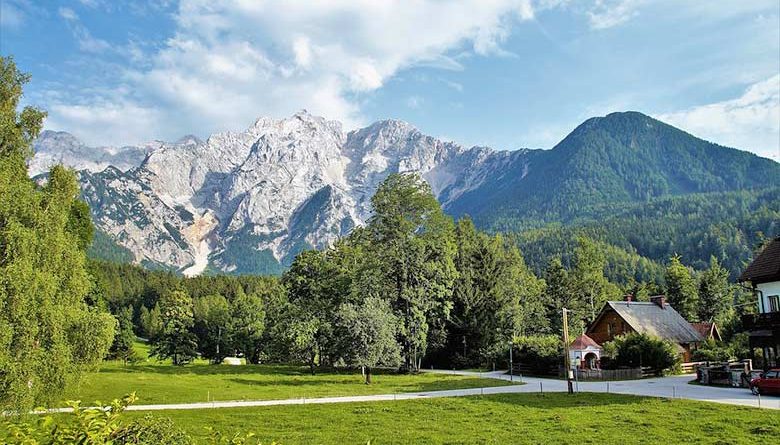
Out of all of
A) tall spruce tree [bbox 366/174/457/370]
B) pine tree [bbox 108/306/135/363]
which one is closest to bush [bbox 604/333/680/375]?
tall spruce tree [bbox 366/174/457/370]

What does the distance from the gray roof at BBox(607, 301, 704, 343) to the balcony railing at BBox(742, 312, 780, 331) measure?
22.7 meters

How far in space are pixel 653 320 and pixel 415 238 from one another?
30.0 m

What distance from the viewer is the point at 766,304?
133 feet

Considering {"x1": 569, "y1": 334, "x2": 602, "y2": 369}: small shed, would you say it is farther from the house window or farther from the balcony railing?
the house window

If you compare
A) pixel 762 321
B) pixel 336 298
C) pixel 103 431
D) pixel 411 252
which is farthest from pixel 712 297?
pixel 103 431

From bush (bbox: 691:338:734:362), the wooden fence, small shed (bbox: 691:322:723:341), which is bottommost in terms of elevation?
the wooden fence

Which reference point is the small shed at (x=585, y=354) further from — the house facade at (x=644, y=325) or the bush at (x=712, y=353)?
the bush at (x=712, y=353)

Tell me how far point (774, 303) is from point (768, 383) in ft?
31.7

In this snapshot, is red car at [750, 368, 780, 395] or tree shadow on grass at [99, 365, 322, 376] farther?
tree shadow on grass at [99, 365, 322, 376]

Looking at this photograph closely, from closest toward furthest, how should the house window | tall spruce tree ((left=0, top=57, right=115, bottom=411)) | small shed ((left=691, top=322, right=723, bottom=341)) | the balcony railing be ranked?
tall spruce tree ((left=0, top=57, right=115, bottom=411)), the balcony railing, the house window, small shed ((left=691, top=322, right=723, bottom=341))

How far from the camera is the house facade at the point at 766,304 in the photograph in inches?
1486

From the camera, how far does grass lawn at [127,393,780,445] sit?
2066cm

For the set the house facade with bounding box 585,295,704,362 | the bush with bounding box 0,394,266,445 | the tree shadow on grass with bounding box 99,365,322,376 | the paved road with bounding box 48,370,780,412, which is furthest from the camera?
the house facade with bounding box 585,295,704,362

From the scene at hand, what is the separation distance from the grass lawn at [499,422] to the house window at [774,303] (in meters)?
15.2
